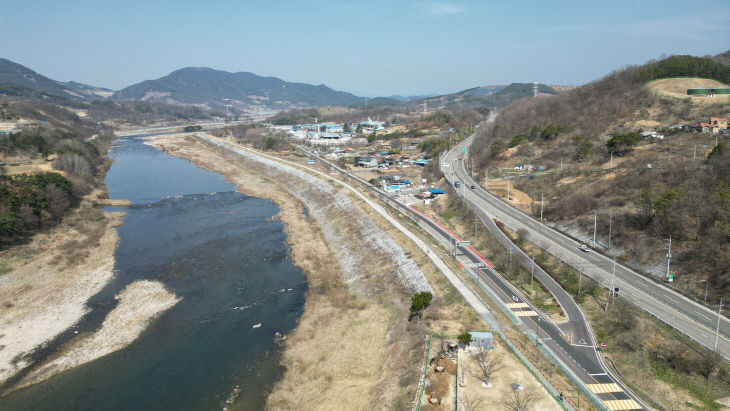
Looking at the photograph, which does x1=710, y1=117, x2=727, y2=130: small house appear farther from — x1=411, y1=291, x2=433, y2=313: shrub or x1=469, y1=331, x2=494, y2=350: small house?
x1=469, y1=331, x2=494, y2=350: small house

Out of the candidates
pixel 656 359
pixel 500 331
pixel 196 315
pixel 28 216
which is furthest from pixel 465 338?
pixel 28 216

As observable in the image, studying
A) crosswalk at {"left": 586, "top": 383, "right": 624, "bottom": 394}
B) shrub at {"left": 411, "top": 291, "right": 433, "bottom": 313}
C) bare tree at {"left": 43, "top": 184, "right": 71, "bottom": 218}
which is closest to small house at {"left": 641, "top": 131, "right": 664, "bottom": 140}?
shrub at {"left": 411, "top": 291, "right": 433, "bottom": 313}

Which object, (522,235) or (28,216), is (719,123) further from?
(28,216)

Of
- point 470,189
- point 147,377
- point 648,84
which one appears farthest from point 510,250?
point 648,84

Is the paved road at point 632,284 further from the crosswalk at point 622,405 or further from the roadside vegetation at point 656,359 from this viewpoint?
the crosswalk at point 622,405

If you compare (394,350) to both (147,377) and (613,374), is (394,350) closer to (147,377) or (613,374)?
(613,374)

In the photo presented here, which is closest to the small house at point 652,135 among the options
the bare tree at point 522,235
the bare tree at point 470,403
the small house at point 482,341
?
the bare tree at point 522,235

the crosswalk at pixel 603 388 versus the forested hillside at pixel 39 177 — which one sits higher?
the forested hillside at pixel 39 177
